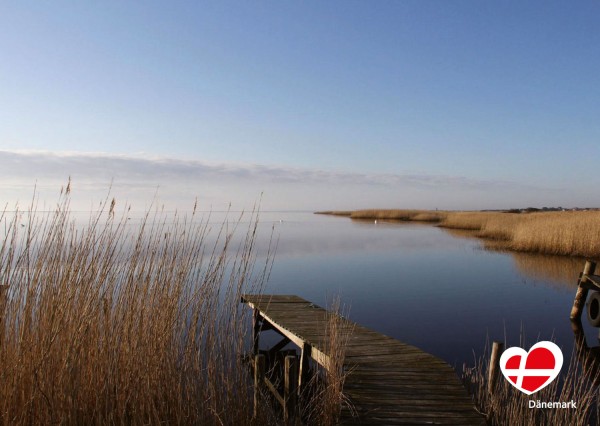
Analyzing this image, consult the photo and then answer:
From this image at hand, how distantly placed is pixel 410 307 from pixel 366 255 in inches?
449

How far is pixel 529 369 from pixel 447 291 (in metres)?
10.1

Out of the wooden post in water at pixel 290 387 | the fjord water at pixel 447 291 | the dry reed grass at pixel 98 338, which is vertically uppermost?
the dry reed grass at pixel 98 338

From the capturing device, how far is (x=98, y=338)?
367cm

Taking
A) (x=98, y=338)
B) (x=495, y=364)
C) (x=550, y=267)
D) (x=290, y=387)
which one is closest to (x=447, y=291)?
(x=550, y=267)

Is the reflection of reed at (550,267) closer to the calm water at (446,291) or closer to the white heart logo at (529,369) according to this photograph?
the calm water at (446,291)

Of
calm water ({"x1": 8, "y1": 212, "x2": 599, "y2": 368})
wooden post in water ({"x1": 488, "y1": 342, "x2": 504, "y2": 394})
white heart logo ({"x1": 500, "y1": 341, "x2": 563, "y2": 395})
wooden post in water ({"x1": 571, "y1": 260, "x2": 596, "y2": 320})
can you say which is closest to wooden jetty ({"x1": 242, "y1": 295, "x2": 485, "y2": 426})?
wooden post in water ({"x1": 488, "y1": 342, "x2": 504, "y2": 394})

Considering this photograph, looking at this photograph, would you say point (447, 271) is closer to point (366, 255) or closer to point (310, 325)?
point (366, 255)

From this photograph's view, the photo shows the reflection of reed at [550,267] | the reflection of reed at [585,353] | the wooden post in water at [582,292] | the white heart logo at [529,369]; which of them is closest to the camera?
the white heart logo at [529,369]

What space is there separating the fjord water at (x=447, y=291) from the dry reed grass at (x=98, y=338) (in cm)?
175

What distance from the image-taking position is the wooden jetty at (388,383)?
425cm

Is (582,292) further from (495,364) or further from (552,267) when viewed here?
(552,267)

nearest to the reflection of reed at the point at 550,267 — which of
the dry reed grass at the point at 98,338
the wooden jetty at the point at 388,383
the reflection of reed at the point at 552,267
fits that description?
the reflection of reed at the point at 552,267

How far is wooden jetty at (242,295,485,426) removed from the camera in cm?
425

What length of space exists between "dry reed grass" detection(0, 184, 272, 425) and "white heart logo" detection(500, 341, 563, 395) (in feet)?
11.2
